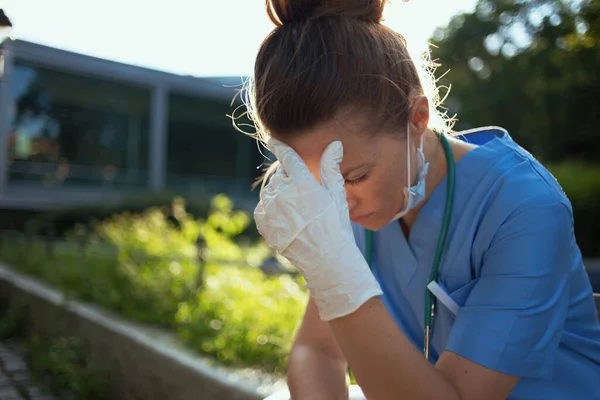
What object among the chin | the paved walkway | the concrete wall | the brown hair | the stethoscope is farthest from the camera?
the paved walkway

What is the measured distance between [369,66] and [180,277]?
2927 millimetres

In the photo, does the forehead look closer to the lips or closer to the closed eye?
the closed eye

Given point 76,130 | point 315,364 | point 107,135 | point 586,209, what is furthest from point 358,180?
point 107,135

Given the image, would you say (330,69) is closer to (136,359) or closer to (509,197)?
(509,197)

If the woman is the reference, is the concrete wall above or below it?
below

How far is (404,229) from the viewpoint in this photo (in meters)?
1.75

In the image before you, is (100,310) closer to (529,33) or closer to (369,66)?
(369,66)

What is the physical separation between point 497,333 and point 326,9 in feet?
2.71

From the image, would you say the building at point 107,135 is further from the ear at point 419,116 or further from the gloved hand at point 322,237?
the gloved hand at point 322,237

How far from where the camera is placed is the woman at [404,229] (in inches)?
51.1

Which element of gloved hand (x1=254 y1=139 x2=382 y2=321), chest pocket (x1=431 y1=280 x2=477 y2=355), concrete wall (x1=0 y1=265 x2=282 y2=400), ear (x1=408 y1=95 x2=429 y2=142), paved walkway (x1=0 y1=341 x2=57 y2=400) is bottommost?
paved walkway (x1=0 y1=341 x2=57 y2=400)

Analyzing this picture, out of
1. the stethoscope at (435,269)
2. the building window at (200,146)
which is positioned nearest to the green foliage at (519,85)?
the building window at (200,146)

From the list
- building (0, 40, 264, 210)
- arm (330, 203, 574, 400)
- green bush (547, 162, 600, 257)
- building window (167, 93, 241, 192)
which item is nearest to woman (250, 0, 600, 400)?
arm (330, 203, 574, 400)

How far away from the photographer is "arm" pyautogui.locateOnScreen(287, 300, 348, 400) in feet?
5.52
